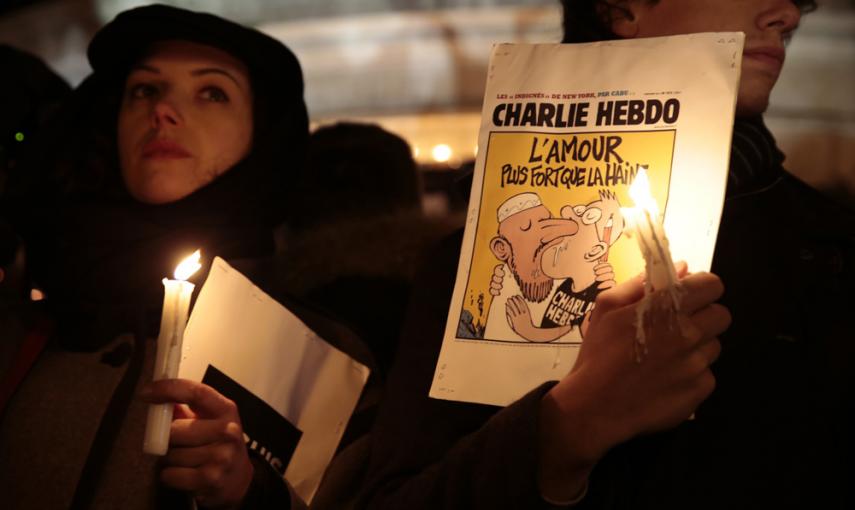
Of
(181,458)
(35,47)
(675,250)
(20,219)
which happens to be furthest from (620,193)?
(35,47)

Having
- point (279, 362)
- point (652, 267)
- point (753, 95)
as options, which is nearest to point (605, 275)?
point (652, 267)

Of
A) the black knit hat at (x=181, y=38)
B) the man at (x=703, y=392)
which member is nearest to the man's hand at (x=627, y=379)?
the man at (x=703, y=392)

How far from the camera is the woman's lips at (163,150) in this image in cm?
165

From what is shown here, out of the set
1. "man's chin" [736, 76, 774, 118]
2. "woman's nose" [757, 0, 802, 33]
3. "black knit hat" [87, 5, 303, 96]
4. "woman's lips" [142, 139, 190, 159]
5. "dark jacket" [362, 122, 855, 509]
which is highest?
"black knit hat" [87, 5, 303, 96]

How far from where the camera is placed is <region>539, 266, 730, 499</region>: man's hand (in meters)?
0.87

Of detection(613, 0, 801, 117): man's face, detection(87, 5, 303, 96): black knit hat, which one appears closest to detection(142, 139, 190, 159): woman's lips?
detection(87, 5, 303, 96): black knit hat

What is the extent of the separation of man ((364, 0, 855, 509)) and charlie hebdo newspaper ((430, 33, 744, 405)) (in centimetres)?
7

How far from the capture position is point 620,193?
1014 millimetres

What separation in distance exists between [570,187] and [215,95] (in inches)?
38.2

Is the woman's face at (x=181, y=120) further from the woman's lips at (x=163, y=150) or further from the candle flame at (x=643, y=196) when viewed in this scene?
the candle flame at (x=643, y=196)

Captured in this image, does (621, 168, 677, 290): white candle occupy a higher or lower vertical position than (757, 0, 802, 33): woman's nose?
lower

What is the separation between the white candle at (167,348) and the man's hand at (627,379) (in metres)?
0.42

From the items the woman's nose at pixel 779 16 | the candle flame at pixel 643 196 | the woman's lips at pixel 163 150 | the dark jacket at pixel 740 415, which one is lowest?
the dark jacket at pixel 740 415

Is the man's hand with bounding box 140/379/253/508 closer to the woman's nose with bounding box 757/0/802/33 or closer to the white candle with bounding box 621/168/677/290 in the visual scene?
the white candle with bounding box 621/168/677/290
